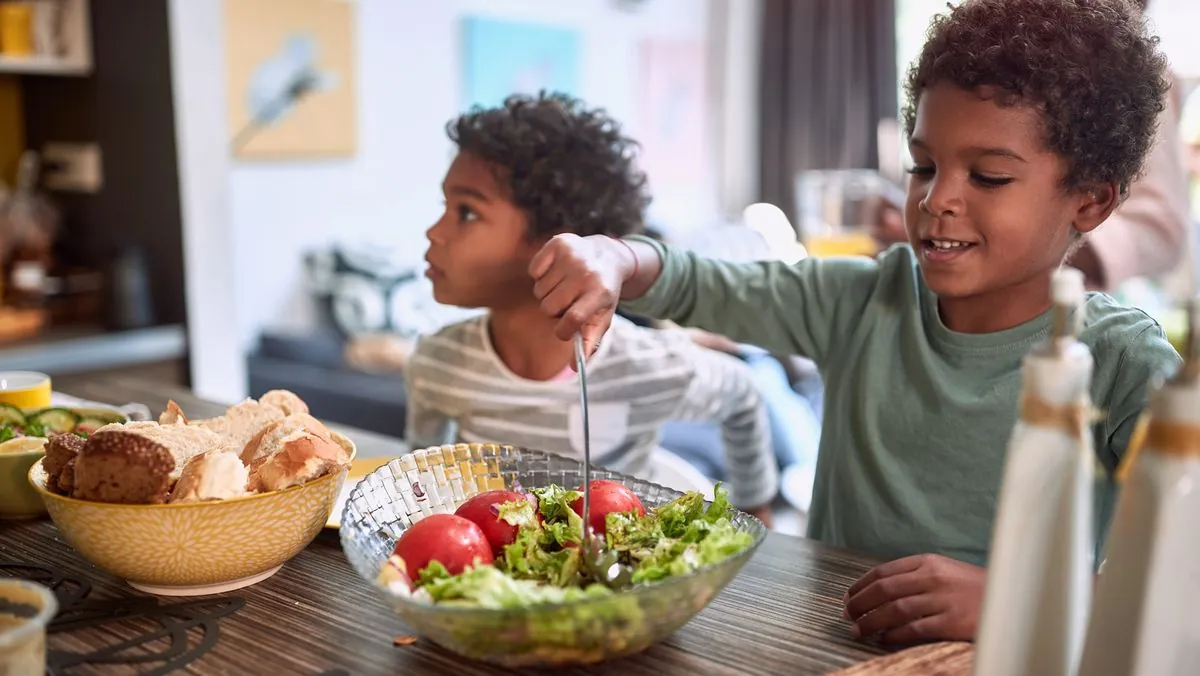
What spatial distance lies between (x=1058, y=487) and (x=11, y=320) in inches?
113

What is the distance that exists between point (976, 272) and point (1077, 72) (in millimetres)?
210

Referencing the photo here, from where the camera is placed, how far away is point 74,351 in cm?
277

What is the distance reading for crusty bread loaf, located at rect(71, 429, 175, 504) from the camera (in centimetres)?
83

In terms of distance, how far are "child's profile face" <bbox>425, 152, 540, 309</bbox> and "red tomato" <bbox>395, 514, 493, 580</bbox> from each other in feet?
2.20

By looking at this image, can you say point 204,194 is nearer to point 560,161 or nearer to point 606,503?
point 560,161

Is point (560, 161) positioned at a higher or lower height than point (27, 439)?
higher

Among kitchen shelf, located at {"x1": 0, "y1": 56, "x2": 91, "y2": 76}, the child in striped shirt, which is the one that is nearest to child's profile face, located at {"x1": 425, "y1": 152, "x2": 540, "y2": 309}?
the child in striped shirt

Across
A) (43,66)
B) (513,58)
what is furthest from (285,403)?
(513,58)

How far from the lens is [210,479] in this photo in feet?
2.76

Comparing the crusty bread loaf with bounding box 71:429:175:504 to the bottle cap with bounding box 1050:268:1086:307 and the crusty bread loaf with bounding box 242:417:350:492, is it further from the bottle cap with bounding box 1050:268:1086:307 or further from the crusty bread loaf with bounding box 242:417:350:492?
the bottle cap with bounding box 1050:268:1086:307

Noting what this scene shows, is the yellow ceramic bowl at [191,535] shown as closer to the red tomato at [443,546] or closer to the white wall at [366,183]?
the red tomato at [443,546]

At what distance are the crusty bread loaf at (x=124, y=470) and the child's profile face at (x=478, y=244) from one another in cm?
65

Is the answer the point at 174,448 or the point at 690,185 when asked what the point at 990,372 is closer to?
the point at 174,448

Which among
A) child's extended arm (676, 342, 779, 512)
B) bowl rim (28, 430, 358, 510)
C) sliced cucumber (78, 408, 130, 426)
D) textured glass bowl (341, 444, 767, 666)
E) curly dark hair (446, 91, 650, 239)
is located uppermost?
curly dark hair (446, 91, 650, 239)
